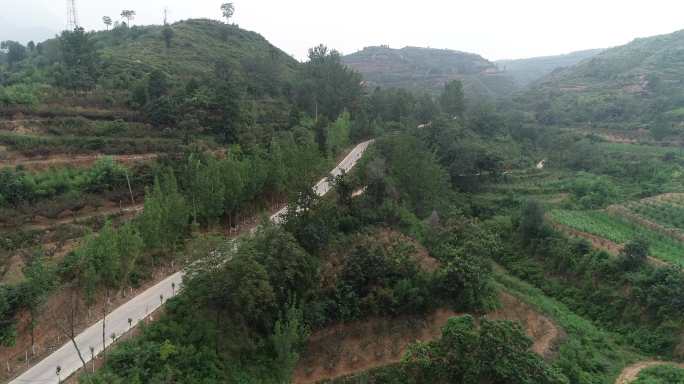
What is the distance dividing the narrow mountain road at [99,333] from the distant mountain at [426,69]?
99.0 m

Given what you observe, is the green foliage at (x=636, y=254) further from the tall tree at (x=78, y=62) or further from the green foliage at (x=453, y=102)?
the tall tree at (x=78, y=62)

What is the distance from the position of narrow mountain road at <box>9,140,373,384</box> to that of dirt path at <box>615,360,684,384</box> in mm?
A: 20750

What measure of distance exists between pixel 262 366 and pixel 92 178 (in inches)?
752

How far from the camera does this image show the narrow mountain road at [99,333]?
13.6m

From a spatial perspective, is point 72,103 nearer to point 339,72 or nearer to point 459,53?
point 339,72

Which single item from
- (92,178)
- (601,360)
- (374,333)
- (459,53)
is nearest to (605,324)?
(601,360)

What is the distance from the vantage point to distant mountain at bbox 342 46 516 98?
119 meters

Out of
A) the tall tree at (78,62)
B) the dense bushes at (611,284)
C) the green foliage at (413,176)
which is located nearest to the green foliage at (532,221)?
the dense bushes at (611,284)

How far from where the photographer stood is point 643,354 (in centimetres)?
2127

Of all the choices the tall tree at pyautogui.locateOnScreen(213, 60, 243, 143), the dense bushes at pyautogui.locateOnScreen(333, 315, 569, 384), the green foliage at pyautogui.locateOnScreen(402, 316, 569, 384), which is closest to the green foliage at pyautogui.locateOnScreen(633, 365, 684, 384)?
the dense bushes at pyautogui.locateOnScreen(333, 315, 569, 384)

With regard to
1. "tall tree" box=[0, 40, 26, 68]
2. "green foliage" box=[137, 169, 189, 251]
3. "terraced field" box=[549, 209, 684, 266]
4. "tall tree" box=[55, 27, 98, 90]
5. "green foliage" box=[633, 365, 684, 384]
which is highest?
"tall tree" box=[0, 40, 26, 68]

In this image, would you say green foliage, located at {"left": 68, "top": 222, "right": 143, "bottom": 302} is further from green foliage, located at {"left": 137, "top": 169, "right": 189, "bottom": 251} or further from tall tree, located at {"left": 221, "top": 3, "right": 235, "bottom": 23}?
tall tree, located at {"left": 221, "top": 3, "right": 235, "bottom": 23}

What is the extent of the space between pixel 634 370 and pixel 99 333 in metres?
23.7

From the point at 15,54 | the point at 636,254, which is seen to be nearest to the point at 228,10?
the point at 15,54
